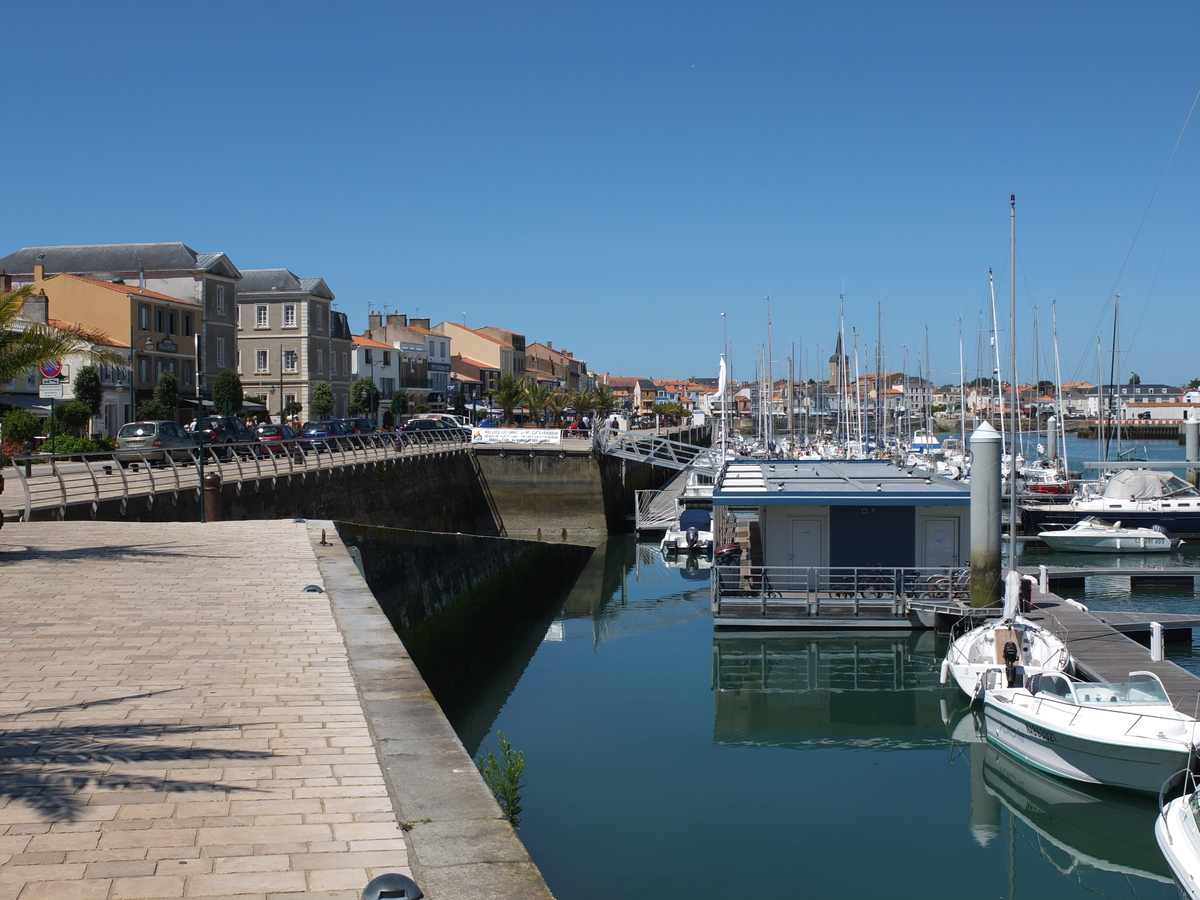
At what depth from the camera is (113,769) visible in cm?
706

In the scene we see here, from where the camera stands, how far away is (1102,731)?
47.0 ft

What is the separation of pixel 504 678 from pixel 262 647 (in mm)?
12508

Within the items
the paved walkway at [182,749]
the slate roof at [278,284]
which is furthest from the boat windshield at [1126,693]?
the slate roof at [278,284]

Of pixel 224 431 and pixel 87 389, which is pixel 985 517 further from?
pixel 87 389

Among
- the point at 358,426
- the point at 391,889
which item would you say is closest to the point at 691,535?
the point at 358,426

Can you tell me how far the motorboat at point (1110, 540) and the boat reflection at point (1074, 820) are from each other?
29052 mm

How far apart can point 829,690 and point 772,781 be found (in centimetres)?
543

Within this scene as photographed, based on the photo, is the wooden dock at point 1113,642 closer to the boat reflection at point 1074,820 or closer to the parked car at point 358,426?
the boat reflection at point 1074,820

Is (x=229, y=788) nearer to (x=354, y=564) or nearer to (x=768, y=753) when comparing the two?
(x=354, y=564)

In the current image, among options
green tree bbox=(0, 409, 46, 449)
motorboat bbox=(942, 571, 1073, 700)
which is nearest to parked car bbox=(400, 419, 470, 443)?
green tree bbox=(0, 409, 46, 449)

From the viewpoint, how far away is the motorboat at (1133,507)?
4503 centimetres

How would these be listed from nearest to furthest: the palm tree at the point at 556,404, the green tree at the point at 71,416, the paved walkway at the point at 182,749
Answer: the paved walkway at the point at 182,749 < the green tree at the point at 71,416 < the palm tree at the point at 556,404

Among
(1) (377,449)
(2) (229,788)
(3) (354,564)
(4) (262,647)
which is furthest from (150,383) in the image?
(2) (229,788)

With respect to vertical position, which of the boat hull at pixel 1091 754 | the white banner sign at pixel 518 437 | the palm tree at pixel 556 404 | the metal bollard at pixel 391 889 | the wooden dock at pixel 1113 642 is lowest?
the boat hull at pixel 1091 754
